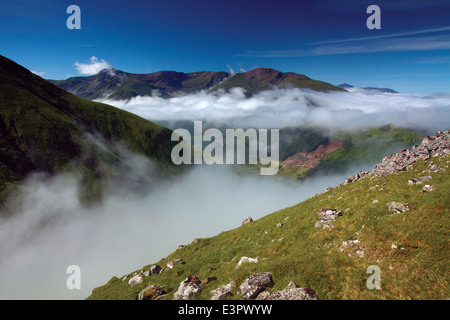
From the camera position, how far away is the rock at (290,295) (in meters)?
17.6

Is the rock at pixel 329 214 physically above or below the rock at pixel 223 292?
above

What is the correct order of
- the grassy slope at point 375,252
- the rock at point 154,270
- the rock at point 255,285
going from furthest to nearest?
the rock at point 154,270 → the rock at point 255,285 → the grassy slope at point 375,252

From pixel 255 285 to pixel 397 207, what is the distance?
64.5 ft

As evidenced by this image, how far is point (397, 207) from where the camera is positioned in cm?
2531

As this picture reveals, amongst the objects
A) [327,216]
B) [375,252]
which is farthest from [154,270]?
[375,252]

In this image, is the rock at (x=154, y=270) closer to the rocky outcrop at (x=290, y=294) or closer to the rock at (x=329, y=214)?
the rocky outcrop at (x=290, y=294)

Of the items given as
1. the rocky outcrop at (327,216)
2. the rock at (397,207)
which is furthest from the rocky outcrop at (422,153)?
the rocky outcrop at (327,216)

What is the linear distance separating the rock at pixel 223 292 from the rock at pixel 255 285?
5.06 ft

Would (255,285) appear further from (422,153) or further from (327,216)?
(422,153)

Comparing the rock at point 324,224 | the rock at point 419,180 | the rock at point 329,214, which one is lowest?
the rock at point 324,224

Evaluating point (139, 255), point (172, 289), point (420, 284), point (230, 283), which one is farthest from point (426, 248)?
point (139, 255)

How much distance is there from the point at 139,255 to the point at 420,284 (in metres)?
216
